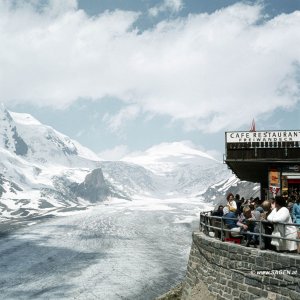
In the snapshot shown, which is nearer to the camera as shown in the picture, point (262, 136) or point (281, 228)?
point (281, 228)

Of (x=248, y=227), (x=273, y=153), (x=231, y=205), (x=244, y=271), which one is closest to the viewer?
(x=244, y=271)

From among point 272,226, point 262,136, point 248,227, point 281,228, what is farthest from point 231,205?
point 262,136

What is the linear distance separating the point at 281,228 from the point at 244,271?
2.25 meters

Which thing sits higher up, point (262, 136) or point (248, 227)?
point (262, 136)

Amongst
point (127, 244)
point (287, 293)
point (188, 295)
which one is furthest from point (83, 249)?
point (287, 293)

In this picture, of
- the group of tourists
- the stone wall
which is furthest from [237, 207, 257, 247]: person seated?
the stone wall

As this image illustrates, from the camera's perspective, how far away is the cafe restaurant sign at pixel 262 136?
25.6 meters

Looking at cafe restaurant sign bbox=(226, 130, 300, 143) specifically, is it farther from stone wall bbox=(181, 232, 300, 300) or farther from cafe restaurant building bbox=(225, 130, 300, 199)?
stone wall bbox=(181, 232, 300, 300)

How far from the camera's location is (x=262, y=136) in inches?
1028

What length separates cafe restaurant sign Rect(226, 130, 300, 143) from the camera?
2559cm

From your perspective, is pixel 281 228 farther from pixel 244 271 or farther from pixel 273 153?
pixel 273 153

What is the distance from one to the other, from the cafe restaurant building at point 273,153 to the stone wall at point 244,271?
36.3 feet

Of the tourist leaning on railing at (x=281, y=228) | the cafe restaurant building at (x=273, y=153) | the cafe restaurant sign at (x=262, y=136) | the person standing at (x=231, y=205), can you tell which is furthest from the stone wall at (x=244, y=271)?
the cafe restaurant sign at (x=262, y=136)

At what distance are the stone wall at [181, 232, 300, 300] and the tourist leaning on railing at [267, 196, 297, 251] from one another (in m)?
0.30
